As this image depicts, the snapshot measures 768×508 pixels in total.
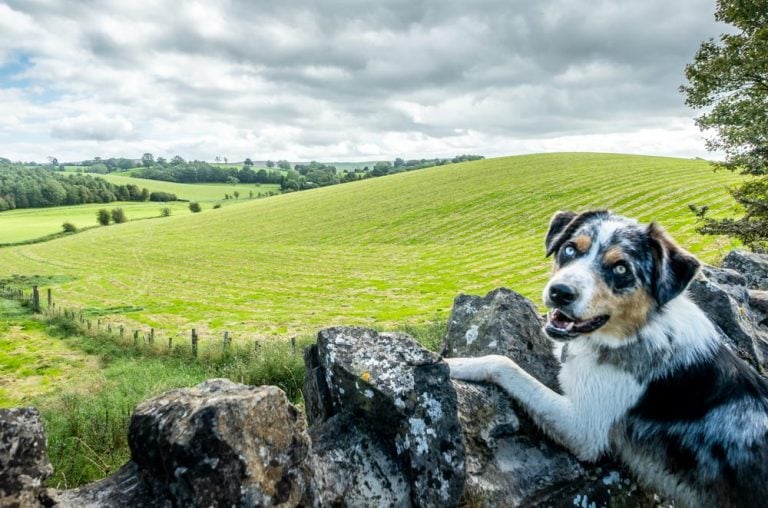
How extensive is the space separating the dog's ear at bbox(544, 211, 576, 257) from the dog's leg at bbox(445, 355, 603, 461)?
1514 mm

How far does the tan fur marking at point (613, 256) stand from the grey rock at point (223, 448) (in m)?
3.11

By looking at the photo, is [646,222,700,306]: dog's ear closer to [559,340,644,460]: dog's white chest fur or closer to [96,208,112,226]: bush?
[559,340,644,460]: dog's white chest fur

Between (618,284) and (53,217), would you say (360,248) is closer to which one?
(618,284)

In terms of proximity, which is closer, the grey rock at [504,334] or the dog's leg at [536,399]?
the dog's leg at [536,399]

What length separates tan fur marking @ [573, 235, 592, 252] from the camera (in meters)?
4.54

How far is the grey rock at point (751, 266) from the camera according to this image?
391 inches

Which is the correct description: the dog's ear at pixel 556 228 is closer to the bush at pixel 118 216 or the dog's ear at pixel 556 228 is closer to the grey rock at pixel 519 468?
the grey rock at pixel 519 468

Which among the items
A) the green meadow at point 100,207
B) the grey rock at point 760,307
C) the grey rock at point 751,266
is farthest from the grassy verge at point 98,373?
the green meadow at point 100,207

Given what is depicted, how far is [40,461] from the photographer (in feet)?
8.61

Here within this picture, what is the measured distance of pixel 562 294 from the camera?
4.08 m

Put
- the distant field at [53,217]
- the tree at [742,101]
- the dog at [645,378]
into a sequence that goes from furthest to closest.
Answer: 1. the distant field at [53,217]
2. the tree at [742,101]
3. the dog at [645,378]

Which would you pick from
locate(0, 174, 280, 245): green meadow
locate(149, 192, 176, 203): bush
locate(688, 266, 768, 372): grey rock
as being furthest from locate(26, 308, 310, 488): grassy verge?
locate(149, 192, 176, 203): bush

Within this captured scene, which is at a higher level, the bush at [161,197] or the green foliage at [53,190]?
the green foliage at [53,190]

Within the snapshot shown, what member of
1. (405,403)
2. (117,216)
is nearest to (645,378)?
(405,403)
